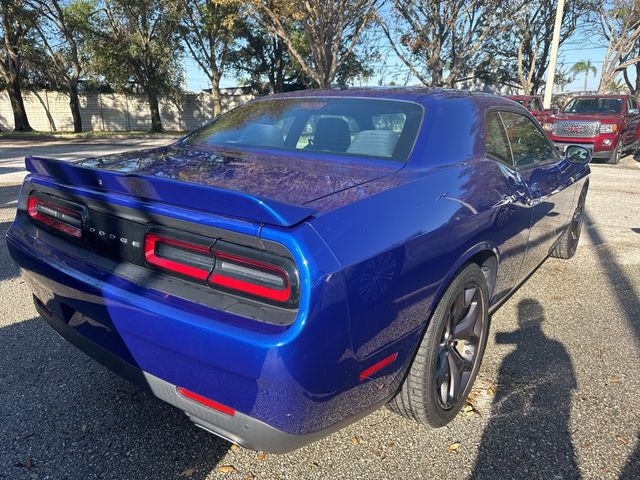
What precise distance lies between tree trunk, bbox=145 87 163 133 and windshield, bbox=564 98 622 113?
21.5 metres

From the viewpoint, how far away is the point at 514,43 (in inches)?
1257

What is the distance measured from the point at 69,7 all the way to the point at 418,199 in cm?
2628

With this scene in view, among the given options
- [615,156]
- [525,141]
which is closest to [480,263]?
[525,141]

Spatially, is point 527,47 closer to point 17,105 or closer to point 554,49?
point 554,49

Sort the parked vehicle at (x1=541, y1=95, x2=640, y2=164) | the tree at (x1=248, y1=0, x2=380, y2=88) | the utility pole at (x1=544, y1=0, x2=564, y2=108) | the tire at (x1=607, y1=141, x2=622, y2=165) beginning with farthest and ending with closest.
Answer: the utility pole at (x1=544, y1=0, x2=564, y2=108), the tree at (x1=248, y1=0, x2=380, y2=88), the tire at (x1=607, y1=141, x2=622, y2=165), the parked vehicle at (x1=541, y1=95, x2=640, y2=164)

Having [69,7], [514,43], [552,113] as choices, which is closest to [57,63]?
[69,7]

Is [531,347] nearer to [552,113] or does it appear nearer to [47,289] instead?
[47,289]

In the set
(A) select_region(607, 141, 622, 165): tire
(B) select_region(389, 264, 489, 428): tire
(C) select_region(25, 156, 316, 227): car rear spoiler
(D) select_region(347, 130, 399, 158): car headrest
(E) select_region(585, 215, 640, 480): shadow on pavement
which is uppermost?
(D) select_region(347, 130, 399, 158): car headrest

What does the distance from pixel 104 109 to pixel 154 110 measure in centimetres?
455

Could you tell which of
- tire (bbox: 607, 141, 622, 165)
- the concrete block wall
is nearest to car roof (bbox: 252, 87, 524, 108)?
tire (bbox: 607, 141, 622, 165)

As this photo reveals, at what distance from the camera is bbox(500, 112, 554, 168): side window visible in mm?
3277

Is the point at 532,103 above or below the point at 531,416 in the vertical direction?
above

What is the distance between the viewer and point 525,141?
3531 millimetres

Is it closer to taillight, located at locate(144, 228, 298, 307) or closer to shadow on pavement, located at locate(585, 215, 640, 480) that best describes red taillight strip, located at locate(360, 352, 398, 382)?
taillight, located at locate(144, 228, 298, 307)
